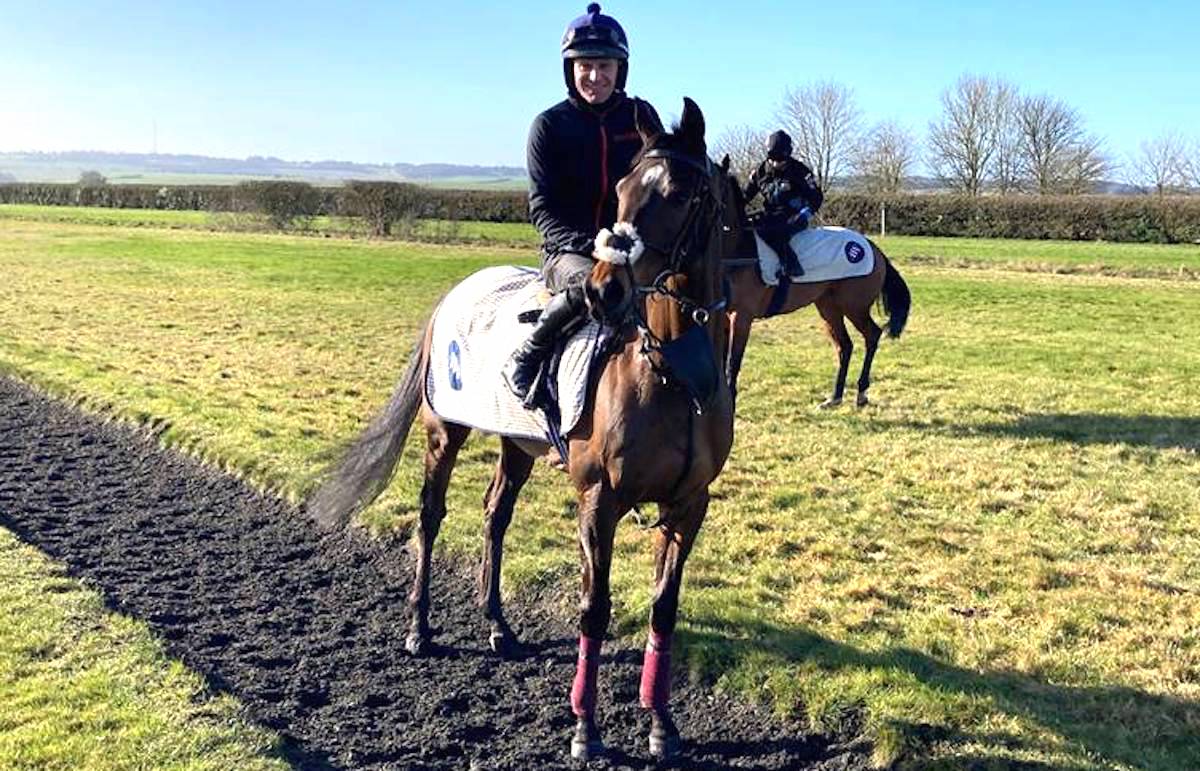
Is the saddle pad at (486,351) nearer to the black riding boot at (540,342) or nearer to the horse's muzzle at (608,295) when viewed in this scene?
the black riding boot at (540,342)

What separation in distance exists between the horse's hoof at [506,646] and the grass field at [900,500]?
562mm

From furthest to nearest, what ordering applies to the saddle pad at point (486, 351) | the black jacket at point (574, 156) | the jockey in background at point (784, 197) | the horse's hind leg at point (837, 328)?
the horse's hind leg at point (837, 328)
the jockey in background at point (784, 197)
the saddle pad at point (486, 351)
the black jacket at point (574, 156)

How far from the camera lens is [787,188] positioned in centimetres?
1047

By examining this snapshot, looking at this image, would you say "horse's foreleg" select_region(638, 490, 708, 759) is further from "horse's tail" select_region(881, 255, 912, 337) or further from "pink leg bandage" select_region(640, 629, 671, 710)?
"horse's tail" select_region(881, 255, 912, 337)

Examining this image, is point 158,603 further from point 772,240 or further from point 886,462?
point 772,240

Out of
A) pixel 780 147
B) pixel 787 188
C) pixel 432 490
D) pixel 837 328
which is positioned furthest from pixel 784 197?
pixel 432 490

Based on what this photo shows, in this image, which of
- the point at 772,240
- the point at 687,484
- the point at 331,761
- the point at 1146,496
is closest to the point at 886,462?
the point at 1146,496

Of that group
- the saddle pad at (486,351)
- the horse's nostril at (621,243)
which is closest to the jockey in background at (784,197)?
the saddle pad at (486,351)

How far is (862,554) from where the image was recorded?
6.42 m

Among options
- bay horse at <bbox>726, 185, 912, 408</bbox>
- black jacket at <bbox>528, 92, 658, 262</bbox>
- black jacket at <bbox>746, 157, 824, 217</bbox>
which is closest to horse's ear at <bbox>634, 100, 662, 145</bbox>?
black jacket at <bbox>528, 92, 658, 262</bbox>

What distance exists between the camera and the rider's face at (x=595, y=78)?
4.37 meters

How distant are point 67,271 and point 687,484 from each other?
25039 millimetres

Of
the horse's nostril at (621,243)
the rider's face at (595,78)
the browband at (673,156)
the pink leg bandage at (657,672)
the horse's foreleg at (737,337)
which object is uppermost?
the rider's face at (595,78)

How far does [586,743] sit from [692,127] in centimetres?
262
